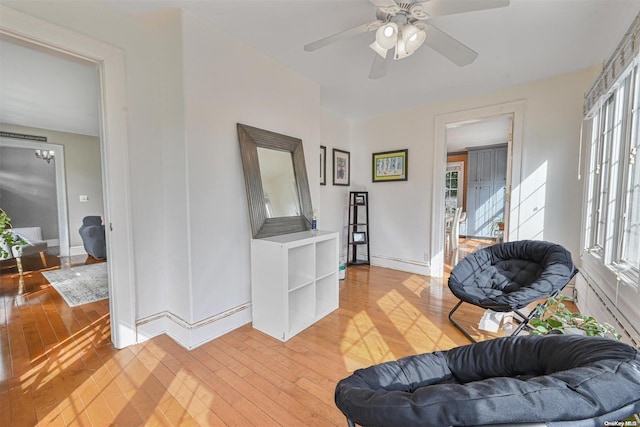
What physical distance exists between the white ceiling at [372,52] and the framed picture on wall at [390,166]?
74 cm

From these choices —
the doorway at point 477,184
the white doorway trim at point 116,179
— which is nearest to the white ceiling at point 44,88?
the white doorway trim at point 116,179

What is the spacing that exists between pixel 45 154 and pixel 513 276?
7346 millimetres

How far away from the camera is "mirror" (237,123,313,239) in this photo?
7.64ft

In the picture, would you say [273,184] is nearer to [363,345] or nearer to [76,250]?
[363,345]

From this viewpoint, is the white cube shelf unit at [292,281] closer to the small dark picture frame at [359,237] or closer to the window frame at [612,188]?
the small dark picture frame at [359,237]

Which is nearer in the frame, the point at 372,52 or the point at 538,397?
the point at 538,397

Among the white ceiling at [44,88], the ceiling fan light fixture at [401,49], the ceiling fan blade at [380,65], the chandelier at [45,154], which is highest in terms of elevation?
the white ceiling at [44,88]

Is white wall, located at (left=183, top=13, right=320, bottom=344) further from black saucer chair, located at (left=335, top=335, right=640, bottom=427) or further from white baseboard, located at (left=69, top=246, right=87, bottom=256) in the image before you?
white baseboard, located at (left=69, top=246, right=87, bottom=256)

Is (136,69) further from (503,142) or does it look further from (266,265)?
(503,142)

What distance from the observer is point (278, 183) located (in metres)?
2.64

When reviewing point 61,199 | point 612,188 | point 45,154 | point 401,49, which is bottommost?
point 61,199

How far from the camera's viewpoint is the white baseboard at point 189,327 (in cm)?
205

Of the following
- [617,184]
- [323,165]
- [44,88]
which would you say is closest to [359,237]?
[323,165]

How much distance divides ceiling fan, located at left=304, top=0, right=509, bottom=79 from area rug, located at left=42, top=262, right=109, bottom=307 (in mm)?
3390
